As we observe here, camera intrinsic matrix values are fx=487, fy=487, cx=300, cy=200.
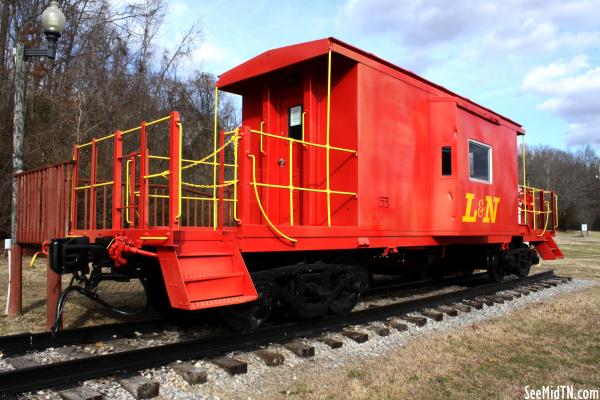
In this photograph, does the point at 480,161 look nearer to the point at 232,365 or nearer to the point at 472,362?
the point at 472,362

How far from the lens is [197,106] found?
26688 millimetres

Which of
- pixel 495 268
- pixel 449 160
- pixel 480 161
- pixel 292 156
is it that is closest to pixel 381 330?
pixel 292 156

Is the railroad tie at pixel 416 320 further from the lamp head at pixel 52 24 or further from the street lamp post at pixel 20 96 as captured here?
the lamp head at pixel 52 24

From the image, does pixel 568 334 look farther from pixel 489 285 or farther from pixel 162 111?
pixel 162 111

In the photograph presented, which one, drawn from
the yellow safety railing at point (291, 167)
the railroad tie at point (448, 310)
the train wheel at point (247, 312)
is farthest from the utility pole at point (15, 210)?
the railroad tie at point (448, 310)

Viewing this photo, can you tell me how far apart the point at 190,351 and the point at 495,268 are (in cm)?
781

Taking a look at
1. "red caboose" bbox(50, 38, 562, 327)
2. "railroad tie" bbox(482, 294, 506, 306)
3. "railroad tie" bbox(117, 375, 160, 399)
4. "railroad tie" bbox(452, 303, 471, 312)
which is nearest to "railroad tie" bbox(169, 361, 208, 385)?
"railroad tie" bbox(117, 375, 160, 399)

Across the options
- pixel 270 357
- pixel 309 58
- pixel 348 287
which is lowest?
pixel 270 357

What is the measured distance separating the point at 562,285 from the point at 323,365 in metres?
8.23

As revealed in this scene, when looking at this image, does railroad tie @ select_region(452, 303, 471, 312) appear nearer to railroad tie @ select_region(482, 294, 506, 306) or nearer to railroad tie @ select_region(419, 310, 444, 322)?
railroad tie @ select_region(419, 310, 444, 322)

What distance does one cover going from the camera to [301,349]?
525 cm

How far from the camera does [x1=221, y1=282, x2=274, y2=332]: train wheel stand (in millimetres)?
5492

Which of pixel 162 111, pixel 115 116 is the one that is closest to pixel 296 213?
pixel 115 116

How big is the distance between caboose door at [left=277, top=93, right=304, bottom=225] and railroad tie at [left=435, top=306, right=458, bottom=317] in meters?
2.76
